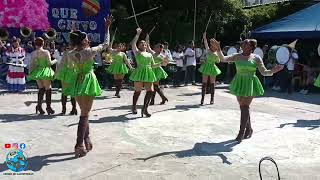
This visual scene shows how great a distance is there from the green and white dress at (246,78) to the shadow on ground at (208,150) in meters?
0.91

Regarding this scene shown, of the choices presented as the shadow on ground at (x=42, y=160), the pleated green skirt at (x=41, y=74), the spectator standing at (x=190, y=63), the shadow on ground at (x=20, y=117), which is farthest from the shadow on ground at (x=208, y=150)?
the spectator standing at (x=190, y=63)

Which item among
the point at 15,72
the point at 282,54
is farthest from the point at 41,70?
the point at 282,54

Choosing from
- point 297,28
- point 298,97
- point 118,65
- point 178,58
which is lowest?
point 298,97

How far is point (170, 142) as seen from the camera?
29.1 feet

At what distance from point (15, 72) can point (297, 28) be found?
10310mm

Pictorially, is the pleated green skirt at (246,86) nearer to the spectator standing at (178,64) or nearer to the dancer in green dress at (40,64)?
the dancer in green dress at (40,64)

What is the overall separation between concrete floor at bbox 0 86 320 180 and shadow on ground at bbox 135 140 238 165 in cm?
2

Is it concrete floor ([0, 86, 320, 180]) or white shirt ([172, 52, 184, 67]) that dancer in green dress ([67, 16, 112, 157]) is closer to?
concrete floor ([0, 86, 320, 180])

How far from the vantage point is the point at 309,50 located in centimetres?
2017

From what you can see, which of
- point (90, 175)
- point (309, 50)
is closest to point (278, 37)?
point (309, 50)

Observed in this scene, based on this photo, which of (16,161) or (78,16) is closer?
(16,161)

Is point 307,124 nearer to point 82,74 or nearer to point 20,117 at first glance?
point 82,74

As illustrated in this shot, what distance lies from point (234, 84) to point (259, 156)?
147 centimetres

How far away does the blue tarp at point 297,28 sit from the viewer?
18078mm
